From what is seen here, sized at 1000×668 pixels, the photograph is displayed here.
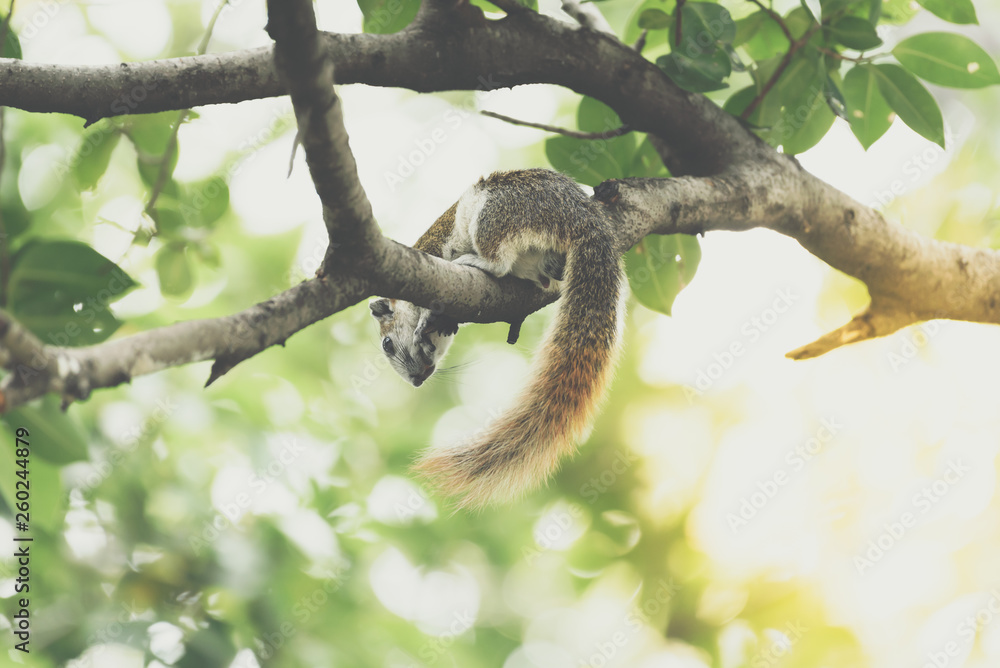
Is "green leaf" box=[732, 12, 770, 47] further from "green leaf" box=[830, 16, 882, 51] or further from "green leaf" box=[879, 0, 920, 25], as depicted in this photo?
"green leaf" box=[879, 0, 920, 25]

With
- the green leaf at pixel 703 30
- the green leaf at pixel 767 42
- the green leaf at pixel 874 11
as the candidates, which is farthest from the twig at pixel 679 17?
the green leaf at pixel 874 11

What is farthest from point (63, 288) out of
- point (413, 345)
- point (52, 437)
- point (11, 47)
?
point (413, 345)

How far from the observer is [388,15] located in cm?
163

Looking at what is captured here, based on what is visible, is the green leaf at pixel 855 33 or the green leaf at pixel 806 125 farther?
the green leaf at pixel 806 125

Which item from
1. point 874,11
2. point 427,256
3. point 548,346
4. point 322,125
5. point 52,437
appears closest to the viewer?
point 322,125

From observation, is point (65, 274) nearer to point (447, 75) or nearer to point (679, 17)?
point (447, 75)

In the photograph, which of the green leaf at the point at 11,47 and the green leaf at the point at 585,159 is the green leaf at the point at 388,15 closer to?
the green leaf at the point at 585,159

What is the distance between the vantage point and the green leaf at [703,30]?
62.7 inches

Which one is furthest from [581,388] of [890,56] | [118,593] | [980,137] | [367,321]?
[980,137]

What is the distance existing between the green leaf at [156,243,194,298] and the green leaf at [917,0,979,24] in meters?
1.92

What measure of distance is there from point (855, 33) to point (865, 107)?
0.24 metres

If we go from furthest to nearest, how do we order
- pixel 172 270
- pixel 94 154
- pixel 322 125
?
pixel 172 270, pixel 94 154, pixel 322 125

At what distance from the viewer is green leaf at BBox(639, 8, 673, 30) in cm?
171

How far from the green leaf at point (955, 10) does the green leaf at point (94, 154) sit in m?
1.98
